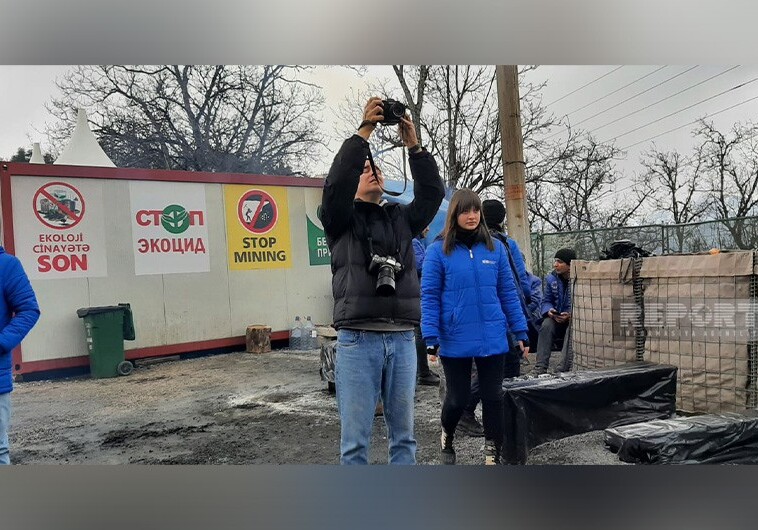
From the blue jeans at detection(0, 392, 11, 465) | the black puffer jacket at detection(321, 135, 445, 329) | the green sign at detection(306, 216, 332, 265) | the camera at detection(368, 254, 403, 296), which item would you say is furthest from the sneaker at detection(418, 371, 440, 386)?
the blue jeans at detection(0, 392, 11, 465)

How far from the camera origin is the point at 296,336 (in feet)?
13.6

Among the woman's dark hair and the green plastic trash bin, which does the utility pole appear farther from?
the green plastic trash bin

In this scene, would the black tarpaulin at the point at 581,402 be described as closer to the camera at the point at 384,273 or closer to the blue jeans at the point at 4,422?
the camera at the point at 384,273

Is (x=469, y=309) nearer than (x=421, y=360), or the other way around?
(x=469, y=309)

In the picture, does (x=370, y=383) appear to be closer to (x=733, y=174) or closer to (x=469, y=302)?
(x=469, y=302)

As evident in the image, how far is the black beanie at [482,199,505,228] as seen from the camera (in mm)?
2760

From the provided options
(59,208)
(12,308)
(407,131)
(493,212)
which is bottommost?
(12,308)

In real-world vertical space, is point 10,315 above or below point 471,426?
above

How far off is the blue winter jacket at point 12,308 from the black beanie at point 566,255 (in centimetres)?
323

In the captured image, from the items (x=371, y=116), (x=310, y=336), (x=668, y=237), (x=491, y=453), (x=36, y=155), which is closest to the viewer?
(x=371, y=116)

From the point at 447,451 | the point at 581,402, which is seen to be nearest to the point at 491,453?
the point at 447,451

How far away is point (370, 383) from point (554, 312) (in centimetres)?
248

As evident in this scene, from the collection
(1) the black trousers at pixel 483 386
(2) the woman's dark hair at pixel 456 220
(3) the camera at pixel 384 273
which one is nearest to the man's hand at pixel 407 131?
(2) the woman's dark hair at pixel 456 220
